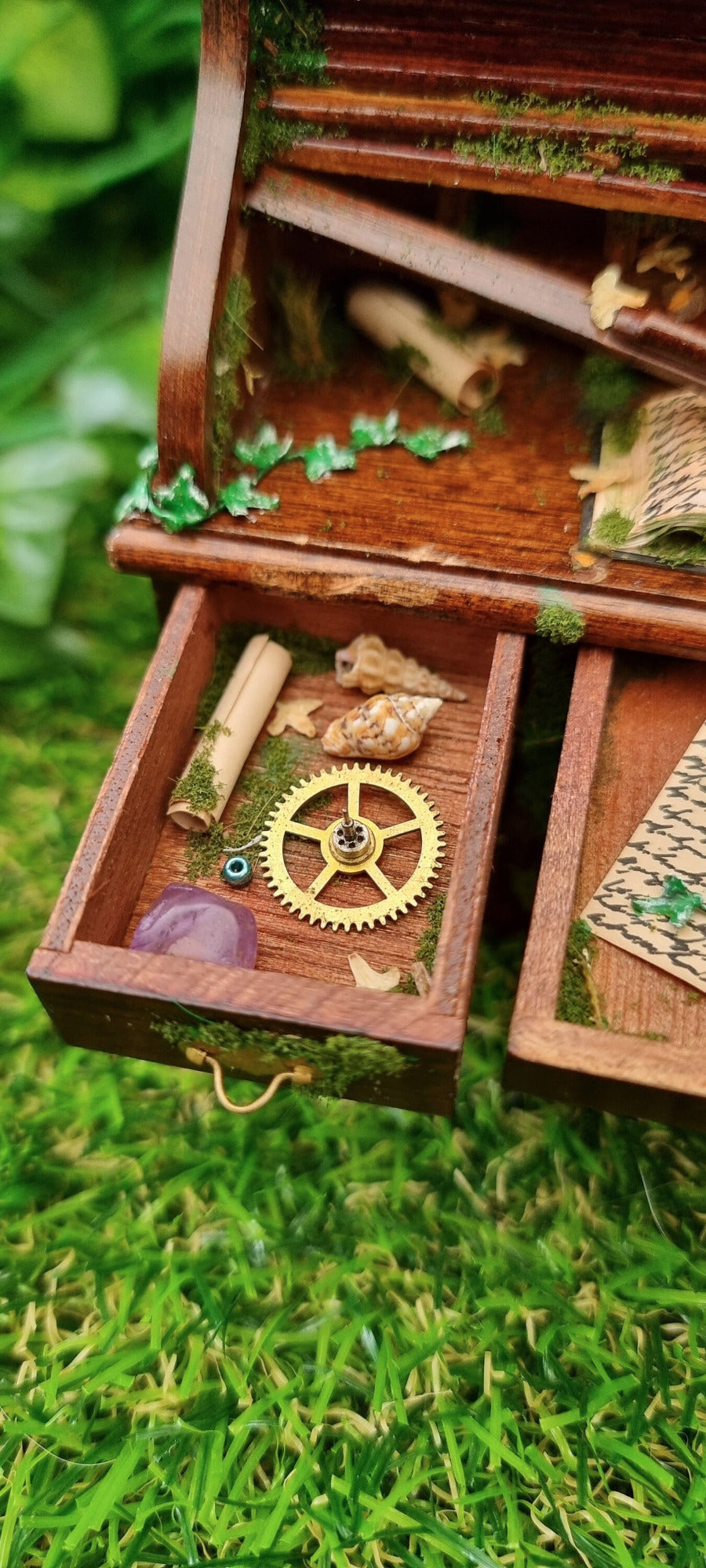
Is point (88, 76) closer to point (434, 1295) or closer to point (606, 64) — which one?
point (606, 64)

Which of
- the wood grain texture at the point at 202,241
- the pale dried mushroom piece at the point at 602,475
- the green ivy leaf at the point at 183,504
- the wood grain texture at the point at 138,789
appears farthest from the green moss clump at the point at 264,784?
the pale dried mushroom piece at the point at 602,475

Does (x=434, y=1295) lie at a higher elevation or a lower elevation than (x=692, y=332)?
lower

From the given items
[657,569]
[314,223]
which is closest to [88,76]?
[314,223]

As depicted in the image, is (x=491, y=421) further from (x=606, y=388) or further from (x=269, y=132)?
(x=269, y=132)

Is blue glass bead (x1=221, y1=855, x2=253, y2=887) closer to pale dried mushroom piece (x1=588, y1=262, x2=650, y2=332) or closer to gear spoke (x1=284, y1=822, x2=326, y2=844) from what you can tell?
gear spoke (x1=284, y1=822, x2=326, y2=844)

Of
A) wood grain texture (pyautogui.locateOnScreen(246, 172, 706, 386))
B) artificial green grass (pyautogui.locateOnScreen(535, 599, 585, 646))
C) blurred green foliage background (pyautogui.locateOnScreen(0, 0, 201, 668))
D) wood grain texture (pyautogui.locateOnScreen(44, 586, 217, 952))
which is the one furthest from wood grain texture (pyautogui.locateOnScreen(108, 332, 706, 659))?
blurred green foliage background (pyautogui.locateOnScreen(0, 0, 201, 668))

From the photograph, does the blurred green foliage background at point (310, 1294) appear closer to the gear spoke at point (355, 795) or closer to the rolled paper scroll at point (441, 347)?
the gear spoke at point (355, 795)

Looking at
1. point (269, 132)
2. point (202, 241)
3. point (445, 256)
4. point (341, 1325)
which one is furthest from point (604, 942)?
point (269, 132)
